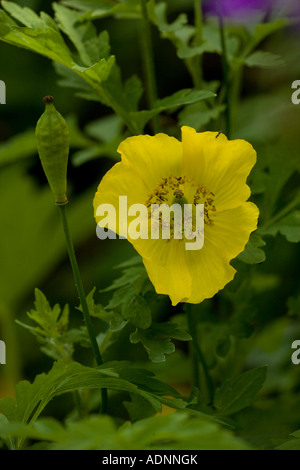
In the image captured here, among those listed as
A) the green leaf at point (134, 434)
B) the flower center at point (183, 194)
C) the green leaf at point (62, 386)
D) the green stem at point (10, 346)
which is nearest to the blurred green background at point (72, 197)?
the green stem at point (10, 346)

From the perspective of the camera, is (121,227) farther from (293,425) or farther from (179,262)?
(293,425)

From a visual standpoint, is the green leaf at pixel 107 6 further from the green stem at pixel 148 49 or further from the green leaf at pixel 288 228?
the green leaf at pixel 288 228

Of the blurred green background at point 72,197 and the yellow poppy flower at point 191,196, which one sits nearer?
the yellow poppy flower at point 191,196

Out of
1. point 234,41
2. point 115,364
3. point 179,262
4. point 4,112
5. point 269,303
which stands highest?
point 4,112

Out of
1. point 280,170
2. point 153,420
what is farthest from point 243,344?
point 153,420

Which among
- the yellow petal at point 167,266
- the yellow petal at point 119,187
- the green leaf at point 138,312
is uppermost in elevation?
the yellow petal at point 119,187

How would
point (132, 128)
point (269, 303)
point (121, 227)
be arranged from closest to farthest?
point (121, 227)
point (132, 128)
point (269, 303)

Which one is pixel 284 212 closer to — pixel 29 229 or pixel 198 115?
pixel 198 115
